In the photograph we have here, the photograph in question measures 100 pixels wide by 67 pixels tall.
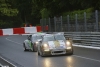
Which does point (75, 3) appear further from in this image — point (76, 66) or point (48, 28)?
point (76, 66)

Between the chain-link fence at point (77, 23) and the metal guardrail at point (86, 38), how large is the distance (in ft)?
1.31

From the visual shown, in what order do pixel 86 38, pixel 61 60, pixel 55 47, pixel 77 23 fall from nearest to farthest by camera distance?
pixel 61 60 → pixel 55 47 → pixel 86 38 → pixel 77 23

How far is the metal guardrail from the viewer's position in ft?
82.4

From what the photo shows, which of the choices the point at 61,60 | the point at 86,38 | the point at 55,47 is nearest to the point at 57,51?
the point at 55,47

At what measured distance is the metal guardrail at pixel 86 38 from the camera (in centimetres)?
2512

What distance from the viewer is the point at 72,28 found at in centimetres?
3138

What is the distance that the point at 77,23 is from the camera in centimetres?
3000

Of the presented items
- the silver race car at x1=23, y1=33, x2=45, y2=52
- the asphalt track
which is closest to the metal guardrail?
the asphalt track

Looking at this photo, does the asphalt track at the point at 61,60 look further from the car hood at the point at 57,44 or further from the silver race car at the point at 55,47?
the car hood at the point at 57,44

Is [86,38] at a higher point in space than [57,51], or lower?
higher

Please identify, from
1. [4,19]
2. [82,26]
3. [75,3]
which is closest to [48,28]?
[75,3]

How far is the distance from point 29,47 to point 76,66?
1227cm

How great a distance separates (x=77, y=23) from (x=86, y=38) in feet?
9.79

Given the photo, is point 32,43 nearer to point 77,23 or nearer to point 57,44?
point 57,44
